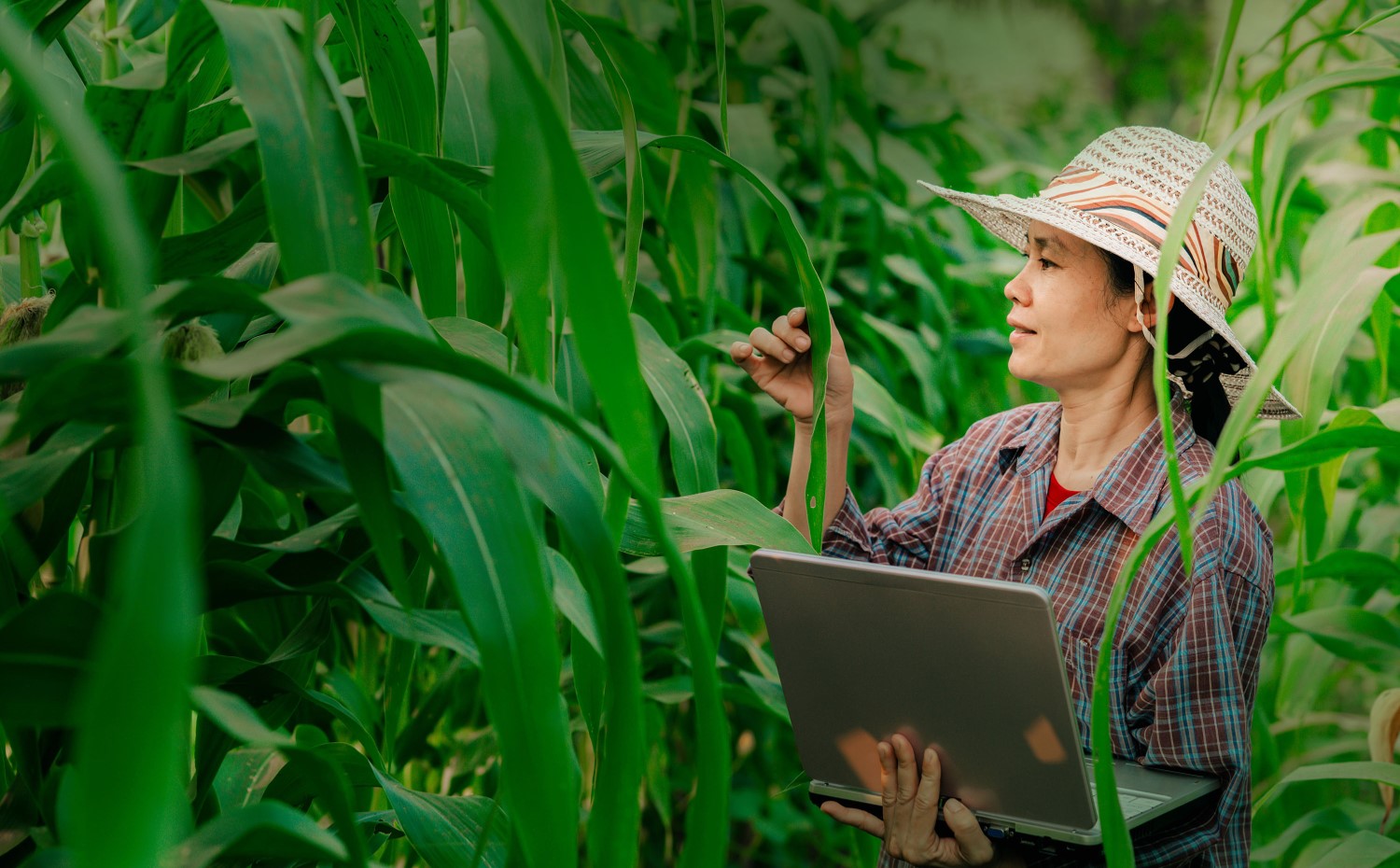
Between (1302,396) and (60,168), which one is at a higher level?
(60,168)

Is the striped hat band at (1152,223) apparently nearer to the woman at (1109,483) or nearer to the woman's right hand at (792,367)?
the woman at (1109,483)

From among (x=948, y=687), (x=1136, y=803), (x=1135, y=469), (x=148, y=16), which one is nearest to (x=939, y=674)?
(x=948, y=687)

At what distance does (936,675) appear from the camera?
0.59m

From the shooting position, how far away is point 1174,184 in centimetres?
80

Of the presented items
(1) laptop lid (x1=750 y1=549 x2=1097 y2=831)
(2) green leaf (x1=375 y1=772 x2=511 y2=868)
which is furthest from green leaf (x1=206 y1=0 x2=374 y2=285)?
(1) laptop lid (x1=750 y1=549 x2=1097 y2=831)

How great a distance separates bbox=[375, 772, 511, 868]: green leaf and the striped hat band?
20.4 inches

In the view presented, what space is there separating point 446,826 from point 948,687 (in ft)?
0.80

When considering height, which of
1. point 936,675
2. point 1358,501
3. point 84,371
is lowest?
point 1358,501

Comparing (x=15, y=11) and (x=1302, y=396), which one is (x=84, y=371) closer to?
(x=15, y=11)

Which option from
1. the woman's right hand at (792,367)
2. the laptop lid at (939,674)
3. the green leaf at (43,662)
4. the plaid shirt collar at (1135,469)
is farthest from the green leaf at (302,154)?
the plaid shirt collar at (1135,469)

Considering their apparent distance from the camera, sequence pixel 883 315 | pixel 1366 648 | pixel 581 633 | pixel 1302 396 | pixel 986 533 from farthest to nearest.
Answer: pixel 883 315 < pixel 986 533 < pixel 1366 648 < pixel 1302 396 < pixel 581 633

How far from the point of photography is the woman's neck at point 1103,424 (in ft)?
2.67

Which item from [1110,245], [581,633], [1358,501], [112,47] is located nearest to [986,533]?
[1110,245]

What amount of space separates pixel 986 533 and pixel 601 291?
1.96ft
